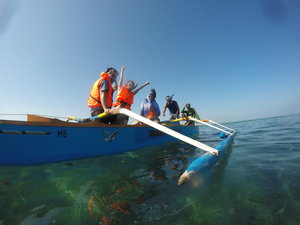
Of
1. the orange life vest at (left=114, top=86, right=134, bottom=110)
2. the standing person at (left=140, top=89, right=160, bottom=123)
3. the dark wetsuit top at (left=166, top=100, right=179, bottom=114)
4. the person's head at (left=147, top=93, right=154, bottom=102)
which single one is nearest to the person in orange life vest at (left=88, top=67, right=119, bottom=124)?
the orange life vest at (left=114, top=86, right=134, bottom=110)

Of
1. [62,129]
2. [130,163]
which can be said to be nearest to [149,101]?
[130,163]

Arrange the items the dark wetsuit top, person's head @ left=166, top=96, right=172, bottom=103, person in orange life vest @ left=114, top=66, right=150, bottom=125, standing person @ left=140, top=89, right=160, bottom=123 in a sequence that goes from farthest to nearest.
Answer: the dark wetsuit top < person's head @ left=166, top=96, right=172, bottom=103 < standing person @ left=140, top=89, right=160, bottom=123 < person in orange life vest @ left=114, top=66, right=150, bottom=125

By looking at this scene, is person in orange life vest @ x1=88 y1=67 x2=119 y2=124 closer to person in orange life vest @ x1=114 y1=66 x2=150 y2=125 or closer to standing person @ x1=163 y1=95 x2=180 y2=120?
person in orange life vest @ x1=114 y1=66 x2=150 y2=125

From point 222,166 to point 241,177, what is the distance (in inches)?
27.6

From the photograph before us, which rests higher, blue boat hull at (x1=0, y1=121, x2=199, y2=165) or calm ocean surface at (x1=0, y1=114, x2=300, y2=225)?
blue boat hull at (x1=0, y1=121, x2=199, y2=165)

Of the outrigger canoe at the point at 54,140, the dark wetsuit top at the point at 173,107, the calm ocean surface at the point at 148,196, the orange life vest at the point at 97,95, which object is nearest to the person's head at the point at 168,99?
the dark wetsuit top at the point at 173,107

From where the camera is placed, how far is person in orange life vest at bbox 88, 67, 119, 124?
4113 millimetres

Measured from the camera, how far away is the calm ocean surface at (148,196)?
5.34 feet

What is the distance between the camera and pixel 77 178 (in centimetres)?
287

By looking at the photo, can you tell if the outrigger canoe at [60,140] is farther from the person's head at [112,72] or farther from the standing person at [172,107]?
the standing person at [172,107]

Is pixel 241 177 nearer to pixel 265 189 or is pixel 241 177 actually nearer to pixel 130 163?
pixel 265 189

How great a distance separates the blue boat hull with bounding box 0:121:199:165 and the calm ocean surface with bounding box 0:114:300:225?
30 cm

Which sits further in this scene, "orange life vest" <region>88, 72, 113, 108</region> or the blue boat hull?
"orange life vest" <region>88, 72, 113, 108</region>

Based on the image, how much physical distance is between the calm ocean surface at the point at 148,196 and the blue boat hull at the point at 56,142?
11.7 inches
